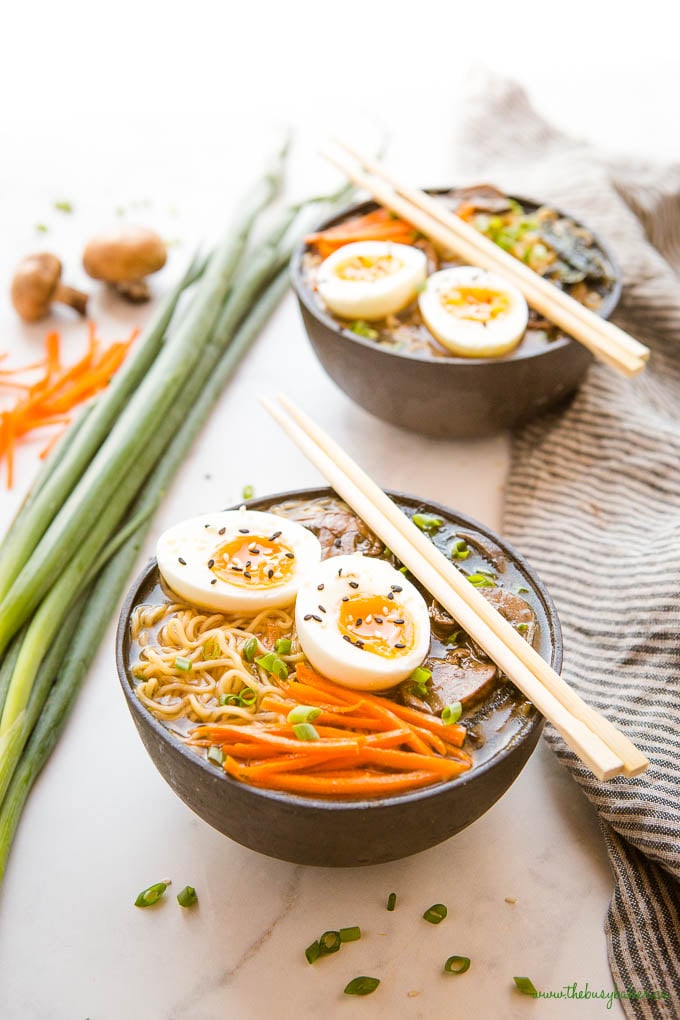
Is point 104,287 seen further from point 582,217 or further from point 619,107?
point 619,107

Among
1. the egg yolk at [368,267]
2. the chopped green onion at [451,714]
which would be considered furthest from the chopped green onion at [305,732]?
the egg yolk at [368,267]

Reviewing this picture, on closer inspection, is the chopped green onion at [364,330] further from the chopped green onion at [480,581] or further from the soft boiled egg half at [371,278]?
the chopped green onion at [480,581]

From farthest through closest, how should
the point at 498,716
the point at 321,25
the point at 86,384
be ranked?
the point at 321,25
the point at 86,384
the point at 498,716

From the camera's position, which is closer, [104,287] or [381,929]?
[381,929]

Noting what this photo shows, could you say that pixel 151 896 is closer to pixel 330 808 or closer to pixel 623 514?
pixel 330 808

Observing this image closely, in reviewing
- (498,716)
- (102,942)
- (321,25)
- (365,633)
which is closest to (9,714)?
(102,942)

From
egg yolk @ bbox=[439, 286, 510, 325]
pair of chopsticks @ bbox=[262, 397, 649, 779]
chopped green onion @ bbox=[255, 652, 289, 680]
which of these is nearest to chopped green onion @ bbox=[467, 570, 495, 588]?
pair of chopsticks @ bbox=[262, 397, 649, 779]
